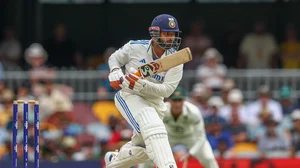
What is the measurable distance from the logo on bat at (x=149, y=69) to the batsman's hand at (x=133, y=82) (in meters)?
0.06

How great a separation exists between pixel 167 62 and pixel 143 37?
7690 mm

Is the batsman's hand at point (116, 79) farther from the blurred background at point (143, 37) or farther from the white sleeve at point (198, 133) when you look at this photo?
the blurred background at point (143, 37)

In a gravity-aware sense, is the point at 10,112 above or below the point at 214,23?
below

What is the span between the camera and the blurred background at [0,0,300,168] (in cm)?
1242

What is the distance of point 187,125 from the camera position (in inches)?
416

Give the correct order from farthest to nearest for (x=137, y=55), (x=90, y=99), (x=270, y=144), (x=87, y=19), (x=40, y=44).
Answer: (x=87, y=19) → (x=40, y=44) → (x=90, y=99) → (x=270, y=144) → (x=137, y=55)

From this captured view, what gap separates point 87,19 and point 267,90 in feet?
12.7

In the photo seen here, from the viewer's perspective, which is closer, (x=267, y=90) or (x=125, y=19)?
(x=267, y=90)

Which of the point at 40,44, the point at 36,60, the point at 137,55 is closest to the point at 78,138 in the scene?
the point at 36,60

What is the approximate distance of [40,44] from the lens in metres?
14.6

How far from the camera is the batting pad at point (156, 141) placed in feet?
26.3

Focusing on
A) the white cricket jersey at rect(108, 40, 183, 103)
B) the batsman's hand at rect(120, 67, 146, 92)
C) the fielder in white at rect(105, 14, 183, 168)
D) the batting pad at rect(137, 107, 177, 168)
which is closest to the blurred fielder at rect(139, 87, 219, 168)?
the fielder in white at rect(105, 14, 183, 168)

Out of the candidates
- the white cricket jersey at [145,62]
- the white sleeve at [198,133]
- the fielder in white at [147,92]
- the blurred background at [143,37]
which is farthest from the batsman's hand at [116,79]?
the blurred background at [143,37]

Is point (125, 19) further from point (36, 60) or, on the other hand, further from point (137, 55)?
point (137, 55)
